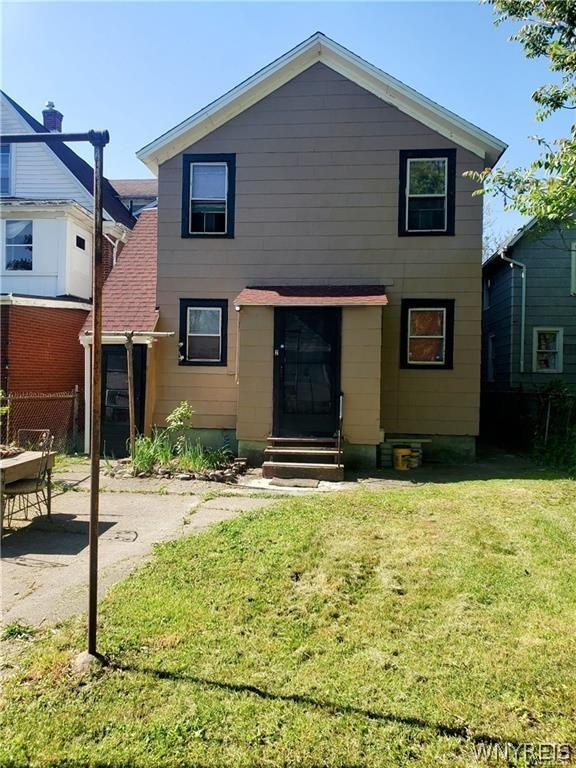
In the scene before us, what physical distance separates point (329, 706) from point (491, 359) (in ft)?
54.2

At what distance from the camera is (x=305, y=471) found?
844cm

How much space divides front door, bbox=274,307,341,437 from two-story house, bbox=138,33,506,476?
3cm

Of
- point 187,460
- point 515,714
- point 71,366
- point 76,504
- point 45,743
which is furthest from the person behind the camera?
point 71,366

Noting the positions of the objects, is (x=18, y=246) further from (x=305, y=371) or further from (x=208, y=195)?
(x=305, y=371)

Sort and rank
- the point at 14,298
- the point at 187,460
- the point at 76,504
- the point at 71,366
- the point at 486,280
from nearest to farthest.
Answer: the point at 76,504
the point at 187,460
the point at 14,298
the point at 71,366
the point at 486,280

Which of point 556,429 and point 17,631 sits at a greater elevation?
point 556,429

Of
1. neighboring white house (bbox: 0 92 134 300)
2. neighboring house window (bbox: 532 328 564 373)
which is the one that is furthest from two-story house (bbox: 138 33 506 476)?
Answer: neighboring house window (bbox: 532 328 564 373)

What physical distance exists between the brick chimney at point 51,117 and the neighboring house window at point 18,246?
6.39m

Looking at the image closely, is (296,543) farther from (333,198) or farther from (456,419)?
(333,198)

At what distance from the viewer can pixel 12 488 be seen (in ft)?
17.6

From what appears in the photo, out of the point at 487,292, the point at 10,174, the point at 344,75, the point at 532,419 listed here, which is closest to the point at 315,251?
the point at 344,75

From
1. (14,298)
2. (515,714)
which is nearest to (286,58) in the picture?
(14,298)

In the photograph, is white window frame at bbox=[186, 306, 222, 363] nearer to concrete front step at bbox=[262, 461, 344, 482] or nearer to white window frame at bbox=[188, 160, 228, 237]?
white window frame at bbox=[188, 160, 228, 237]

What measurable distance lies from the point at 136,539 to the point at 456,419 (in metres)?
6.91
